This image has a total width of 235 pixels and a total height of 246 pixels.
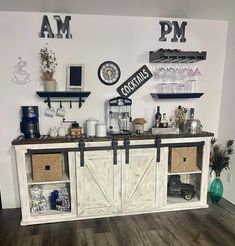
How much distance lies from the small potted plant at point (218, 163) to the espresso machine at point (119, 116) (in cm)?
122

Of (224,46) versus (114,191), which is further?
(224,46)

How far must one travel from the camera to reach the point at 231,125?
3.22 metres

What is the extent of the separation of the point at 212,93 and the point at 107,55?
157 cm

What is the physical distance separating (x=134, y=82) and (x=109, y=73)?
35 cm

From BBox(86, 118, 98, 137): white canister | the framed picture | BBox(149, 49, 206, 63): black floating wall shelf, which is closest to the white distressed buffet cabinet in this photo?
BBox(86, 118, 98, 137): white canister

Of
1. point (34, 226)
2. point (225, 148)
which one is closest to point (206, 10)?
point (225, 148)

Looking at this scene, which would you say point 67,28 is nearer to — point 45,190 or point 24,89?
point 24,89

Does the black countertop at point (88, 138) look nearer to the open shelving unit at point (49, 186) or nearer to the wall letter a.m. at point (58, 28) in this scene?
the open shelving unit at point (49, 186)

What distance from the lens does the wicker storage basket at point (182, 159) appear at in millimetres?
2984

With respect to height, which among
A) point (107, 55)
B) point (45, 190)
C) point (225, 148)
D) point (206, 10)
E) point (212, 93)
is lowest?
point (45, 190)

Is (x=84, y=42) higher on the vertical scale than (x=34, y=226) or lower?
higher

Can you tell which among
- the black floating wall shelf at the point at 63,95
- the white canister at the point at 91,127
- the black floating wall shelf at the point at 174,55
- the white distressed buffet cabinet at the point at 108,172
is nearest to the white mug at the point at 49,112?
the black floating wall shelf at the point at 63,95

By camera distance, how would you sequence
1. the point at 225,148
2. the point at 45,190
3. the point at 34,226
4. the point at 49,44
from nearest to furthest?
the point at 34,226 < the point at 49,44 < the point at 45,190 < the point at 225,148

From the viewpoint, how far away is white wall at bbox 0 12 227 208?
287 centimetres
